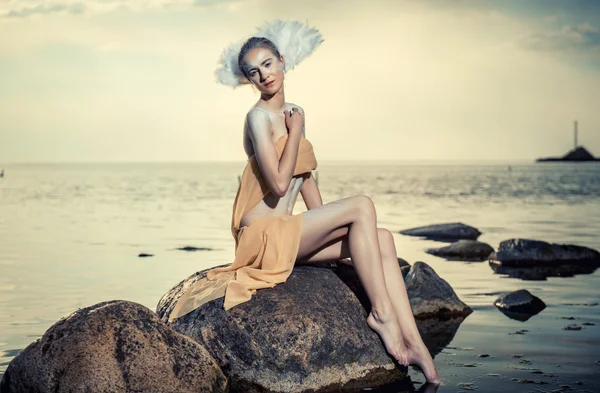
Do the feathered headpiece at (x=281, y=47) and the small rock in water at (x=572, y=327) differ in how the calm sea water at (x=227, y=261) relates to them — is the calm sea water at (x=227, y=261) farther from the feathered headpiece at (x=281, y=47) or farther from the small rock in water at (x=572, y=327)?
the feathered headpiece at (x=281, y=47)

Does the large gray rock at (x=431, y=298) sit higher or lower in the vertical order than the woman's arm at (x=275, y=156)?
lower

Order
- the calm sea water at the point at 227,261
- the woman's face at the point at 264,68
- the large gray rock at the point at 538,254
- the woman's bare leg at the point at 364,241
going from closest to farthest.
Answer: the woman's bare leg at the point at 364,241 → the woman's face at the point at 264,68 → the calm sea water at the point at 227,261 → the large gray rock at the point at 538,254

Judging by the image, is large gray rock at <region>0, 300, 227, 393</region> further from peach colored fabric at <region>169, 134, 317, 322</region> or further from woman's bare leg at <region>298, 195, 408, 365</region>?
woman's bare leg at <region>298, 195, 408, 365</region>

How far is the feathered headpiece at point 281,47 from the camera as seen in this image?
7203 millimetres

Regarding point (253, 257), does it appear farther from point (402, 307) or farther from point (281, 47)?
point (281, 47)

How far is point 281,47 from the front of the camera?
7.19 m

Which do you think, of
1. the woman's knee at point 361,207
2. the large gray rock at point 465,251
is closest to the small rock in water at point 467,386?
the woman's knee at point 361,207

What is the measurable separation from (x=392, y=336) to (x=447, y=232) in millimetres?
14236

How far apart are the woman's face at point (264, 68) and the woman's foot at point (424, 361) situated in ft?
8.30

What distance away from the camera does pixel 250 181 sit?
7.15 metres

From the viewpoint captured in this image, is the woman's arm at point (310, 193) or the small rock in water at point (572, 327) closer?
the woman's arm at point (310, 193)

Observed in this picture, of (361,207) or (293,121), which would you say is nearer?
(361,207)

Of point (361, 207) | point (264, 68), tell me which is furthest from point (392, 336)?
point (264, 68)

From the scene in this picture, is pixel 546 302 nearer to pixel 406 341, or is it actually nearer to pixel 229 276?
pixel 406 341
